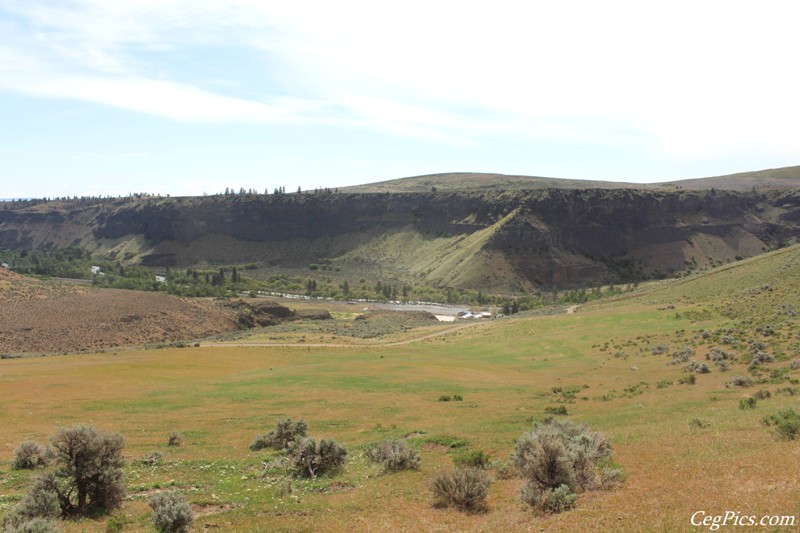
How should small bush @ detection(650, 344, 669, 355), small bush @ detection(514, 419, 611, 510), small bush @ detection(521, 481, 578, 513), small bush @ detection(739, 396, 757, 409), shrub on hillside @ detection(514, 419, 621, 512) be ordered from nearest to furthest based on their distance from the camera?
1. small bush @ detection(521, 481, 578, 513)
2. shrub on hillside @ detection(514, 419, 621, 512)
3. small bush @ detection(514, 419, 611, 510)
4. small bush @ detection(739, 396, 757, 409)
5. small bush @ detection(650, 344, 669, 355)

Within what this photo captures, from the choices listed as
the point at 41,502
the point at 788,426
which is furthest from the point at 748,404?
the point at 41,502

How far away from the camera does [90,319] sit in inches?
3098

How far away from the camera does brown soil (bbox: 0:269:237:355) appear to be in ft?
233

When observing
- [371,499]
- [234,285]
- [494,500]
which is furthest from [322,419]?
[234,285]

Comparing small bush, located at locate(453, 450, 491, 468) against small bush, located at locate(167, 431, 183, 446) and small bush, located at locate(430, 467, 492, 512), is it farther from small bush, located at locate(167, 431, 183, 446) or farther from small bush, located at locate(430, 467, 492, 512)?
small bush, located at locate(167, 431, 183, 446)

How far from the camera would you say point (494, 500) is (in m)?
13.6

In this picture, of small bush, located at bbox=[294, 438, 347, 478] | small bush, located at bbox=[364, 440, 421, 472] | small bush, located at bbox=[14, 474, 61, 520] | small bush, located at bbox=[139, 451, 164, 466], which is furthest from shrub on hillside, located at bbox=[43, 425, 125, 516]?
small bush, located at bbox=[364, 440, 421, 472]

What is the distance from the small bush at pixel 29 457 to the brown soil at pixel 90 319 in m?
57.5

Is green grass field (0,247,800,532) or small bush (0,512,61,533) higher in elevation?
small bush (0,512,61,533)

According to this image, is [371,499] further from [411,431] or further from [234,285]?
[234,285]

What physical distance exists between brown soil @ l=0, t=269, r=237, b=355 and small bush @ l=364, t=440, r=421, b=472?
64.6 m

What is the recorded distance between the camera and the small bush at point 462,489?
1319cm

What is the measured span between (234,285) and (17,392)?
12328 cm

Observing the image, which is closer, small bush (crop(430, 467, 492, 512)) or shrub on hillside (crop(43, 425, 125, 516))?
small bush (crop(430, 467, 492, 512))
